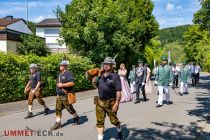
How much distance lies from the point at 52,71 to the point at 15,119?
25.2ft

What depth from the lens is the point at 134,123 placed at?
10352 mm

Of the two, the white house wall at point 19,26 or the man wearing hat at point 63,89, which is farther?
the white house wall at point 19,26

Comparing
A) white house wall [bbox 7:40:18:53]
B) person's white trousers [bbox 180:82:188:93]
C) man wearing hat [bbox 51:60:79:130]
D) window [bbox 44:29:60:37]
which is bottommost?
person's white trousers [bbox 180:82:188:93]

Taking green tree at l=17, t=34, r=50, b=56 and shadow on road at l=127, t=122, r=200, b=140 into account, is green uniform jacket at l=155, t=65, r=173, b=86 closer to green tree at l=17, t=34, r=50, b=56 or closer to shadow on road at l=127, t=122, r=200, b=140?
shadow on road at l=127, t=122, r=200, b=140

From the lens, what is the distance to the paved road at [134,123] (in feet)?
28.8

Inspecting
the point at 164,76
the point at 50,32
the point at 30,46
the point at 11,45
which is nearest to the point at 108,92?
the point at 164,76

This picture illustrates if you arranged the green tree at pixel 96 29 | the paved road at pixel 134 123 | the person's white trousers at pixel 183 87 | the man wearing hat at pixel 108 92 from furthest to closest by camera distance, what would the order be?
the green tree at pixel 96 29, the person's white trousers at pixel 183 87, the paved road at pixel 134 123, the man wearing hat at pixel 108 92

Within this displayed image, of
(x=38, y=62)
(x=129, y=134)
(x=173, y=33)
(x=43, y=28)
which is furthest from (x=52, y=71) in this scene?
(x=173, y=33)

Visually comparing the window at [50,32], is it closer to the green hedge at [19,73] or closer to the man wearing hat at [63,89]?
the green hedge at [19,73]

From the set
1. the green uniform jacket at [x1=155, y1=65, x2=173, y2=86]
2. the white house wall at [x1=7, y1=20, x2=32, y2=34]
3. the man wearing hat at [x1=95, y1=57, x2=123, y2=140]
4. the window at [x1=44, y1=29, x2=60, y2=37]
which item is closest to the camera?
the man wearing hat at [x1=95, y1=57, x2=123, y2=140]

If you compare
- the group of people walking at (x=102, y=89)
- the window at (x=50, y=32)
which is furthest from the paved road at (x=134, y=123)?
the window at (x=50, y=32)

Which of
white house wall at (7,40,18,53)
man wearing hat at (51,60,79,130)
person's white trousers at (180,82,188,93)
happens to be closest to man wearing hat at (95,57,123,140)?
man wearing hat at (51,60,79,130)

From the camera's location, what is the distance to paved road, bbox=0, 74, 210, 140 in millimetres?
8781

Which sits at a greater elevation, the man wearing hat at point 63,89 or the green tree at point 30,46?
the green tree at point 30,46
